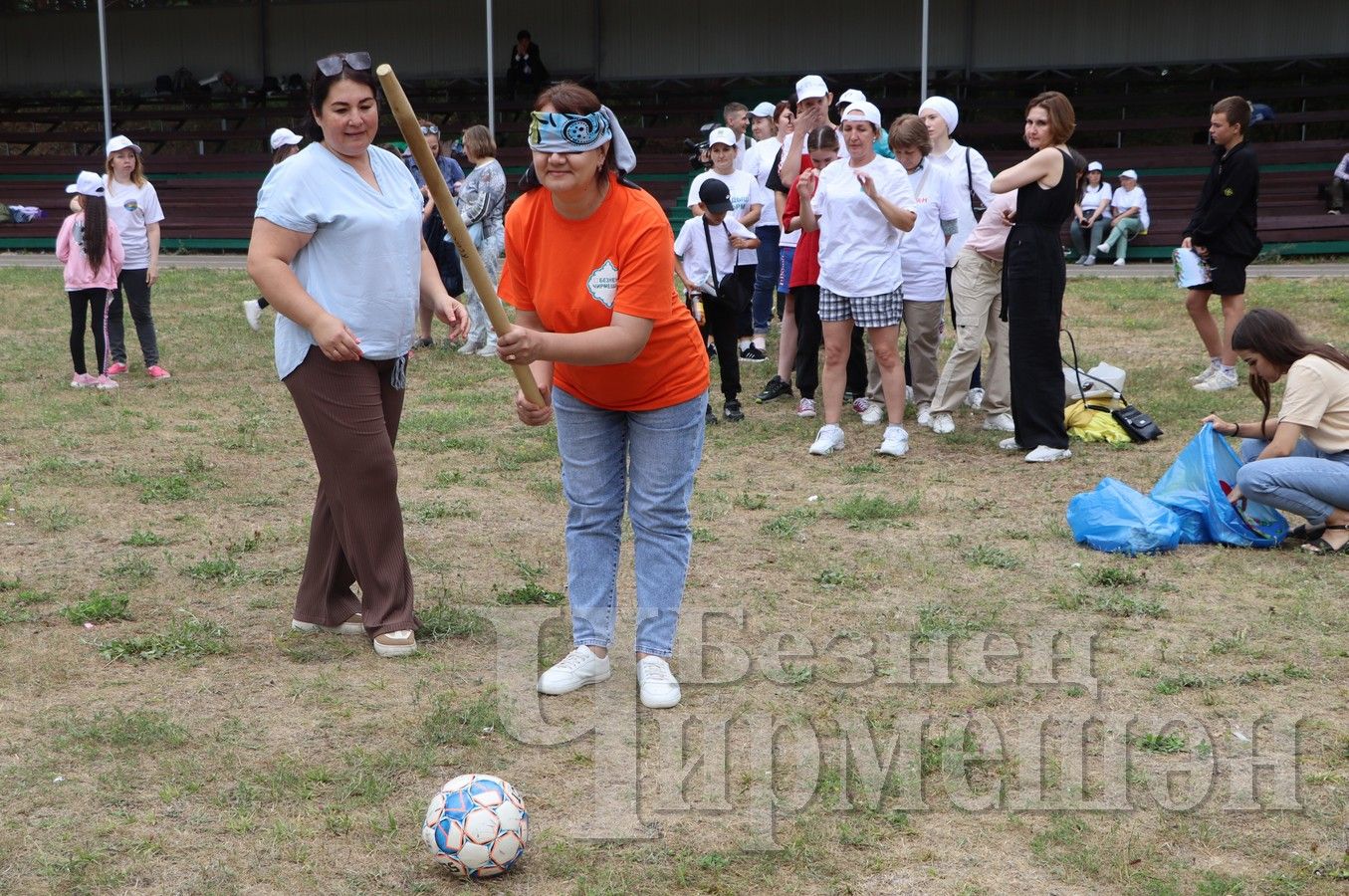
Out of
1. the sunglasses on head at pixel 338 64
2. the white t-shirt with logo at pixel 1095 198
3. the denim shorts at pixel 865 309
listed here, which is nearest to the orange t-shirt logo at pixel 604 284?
the sunglasses on head at pixel 338 64

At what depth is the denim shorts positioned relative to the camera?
775cm

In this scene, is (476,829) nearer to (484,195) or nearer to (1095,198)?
(484,195)

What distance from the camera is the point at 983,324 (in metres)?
8.23

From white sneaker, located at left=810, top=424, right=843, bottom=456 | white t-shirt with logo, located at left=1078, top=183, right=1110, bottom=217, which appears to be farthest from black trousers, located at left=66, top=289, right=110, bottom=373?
white t-shirt with logo, located at left=1078, top=183, right=1110, bottom=217

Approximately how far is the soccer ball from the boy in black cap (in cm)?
559

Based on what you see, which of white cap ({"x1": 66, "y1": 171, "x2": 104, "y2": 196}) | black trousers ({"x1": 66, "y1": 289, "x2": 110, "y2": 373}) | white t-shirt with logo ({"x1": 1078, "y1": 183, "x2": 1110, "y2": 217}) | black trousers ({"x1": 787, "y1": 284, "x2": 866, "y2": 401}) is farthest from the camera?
white t-shirt with logo ({"x1": 1078, "y1": 183, "x2": 1110, "y2": 217})

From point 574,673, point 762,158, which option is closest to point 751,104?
point 762,158

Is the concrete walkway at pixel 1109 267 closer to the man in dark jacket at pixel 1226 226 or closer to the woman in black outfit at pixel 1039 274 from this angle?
the man in dark jacket at pixel 1226 226

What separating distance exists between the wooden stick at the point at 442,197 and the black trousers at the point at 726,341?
486cm

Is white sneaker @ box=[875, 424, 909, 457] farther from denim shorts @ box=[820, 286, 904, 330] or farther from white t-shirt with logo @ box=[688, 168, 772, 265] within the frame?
white t-shirt with logo @ box=[688, 168, 772, 265]

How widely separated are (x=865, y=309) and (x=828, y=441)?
819 mm

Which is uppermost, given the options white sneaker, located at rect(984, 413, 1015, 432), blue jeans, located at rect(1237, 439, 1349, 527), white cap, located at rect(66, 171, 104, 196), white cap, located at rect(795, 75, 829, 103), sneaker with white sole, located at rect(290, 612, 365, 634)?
white cap, located at rect(795, 75, 829, 103)

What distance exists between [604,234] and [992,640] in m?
2.13

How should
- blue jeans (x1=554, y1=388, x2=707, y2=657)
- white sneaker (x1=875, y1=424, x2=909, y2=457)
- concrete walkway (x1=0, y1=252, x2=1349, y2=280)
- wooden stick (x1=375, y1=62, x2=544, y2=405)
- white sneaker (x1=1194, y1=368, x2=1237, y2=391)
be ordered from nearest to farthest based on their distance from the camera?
1. wooden stick (x1=375, y1=62, x2=544, y2=405)
2. blue jeans (x1=554, y1=388, x2=707, y2=657)
3. white sneaker (x1=875, y1=424, x2=909, y2=457)
4. white sneaker (x1=1194, y1=368, x2=1237, y2=391)
5. concrete walkway (x1=0, y1=252, x2=1349, y2=280)
